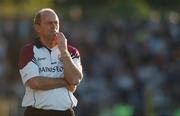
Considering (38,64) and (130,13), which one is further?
(130,13)

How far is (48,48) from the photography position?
9844 millimetres

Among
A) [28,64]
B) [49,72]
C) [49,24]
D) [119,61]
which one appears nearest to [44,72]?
[49,72]

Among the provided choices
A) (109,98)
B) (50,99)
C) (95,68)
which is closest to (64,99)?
(50,99)

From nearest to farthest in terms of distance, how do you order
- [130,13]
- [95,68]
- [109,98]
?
1. [109,98]
2. [95,68]
3. [130,13]

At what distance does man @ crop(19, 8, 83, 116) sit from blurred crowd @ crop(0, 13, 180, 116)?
903 cm

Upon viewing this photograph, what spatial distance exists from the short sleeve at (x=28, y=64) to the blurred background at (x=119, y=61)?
356 inches

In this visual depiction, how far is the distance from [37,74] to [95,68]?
1174 centimetres

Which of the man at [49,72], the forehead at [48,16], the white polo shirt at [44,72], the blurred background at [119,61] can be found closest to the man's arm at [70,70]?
the man at [49,72]

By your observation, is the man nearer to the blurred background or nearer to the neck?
the neck

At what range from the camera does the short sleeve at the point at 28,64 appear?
32.0ft

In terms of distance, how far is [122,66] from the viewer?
2081 centimetres

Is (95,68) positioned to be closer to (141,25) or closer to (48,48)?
(141,25)

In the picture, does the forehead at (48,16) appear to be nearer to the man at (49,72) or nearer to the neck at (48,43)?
the man at (49,72)

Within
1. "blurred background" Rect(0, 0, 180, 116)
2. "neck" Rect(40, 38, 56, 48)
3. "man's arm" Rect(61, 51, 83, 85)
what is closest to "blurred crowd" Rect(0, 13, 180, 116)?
"blurred background" Rect(0, 0, 180, 116)
